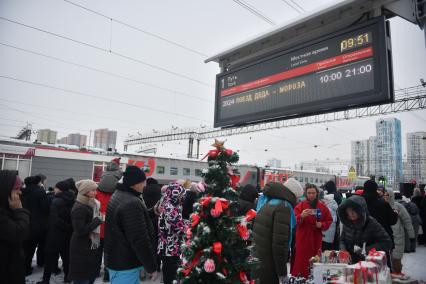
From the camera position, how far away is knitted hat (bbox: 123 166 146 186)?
3.25 metres

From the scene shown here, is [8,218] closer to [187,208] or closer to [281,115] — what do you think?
[187,208]

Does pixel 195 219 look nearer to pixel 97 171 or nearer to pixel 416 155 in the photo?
pixel 97 171

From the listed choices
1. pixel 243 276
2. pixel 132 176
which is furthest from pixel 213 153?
pixel 243 276

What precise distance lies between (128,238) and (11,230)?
3.24ft

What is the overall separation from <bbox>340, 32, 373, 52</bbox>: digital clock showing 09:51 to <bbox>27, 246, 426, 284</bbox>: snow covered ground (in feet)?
14.4

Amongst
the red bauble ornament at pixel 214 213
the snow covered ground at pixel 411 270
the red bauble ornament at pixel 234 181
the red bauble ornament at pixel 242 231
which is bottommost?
the snow covered ground at pixel 411 270

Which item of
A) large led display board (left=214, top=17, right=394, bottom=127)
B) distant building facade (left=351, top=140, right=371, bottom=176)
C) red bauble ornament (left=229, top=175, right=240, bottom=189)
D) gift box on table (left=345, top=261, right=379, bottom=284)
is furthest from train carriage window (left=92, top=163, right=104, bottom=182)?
distant building facade (left=351, top=140, right=371, bottom=176)

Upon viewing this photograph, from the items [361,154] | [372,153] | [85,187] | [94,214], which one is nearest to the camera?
[85,187]

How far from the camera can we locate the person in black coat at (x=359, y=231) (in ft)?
12.1

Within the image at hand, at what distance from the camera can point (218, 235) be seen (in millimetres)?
2746

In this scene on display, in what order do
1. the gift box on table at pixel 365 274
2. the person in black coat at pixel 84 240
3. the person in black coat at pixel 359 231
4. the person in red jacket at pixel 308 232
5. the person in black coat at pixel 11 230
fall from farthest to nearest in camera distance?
the person in red jacket at pixel 308 232 → the person in black coat at pixel 84 240 → the person in black coat at pixel 359 231 → the gift box on table at pixel 365 274 → the person in black coat at pixel 11 230

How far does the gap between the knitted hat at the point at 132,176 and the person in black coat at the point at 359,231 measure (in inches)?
97.4

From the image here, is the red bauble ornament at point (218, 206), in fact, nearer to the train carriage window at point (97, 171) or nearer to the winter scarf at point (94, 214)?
the winter scarf at point (94, 214)

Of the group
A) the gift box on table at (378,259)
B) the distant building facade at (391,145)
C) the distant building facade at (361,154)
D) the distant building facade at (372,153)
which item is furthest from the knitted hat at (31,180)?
the distant building facade at (361,154)
